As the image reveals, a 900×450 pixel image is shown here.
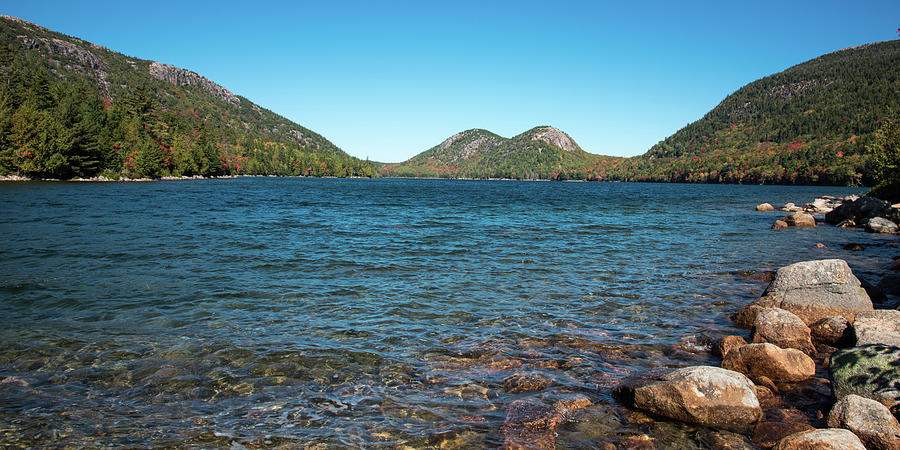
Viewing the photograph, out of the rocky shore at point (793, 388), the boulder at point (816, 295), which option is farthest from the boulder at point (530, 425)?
the boulder at point (816, 295)

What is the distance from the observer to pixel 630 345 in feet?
33.6

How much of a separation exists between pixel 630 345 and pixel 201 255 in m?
18.4

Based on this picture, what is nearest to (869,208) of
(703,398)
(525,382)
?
(703,398)

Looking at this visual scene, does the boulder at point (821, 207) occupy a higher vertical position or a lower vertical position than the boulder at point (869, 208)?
lower

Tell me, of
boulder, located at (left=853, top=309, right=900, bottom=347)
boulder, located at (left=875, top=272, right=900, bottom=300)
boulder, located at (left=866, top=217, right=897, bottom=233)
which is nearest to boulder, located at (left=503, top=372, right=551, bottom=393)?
boulder, located at (left=853, top=309, right=900, bottom=347)

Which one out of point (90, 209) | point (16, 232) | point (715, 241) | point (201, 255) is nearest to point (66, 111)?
point (90, 209)

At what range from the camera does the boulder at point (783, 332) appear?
32.8 feet

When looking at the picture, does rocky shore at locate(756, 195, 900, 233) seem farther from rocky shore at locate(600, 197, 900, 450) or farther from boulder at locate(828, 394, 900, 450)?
boulder at locate(828, 394, 900, 450)

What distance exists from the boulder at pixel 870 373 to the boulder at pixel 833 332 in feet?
9.22

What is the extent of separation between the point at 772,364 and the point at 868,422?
7.61 feet

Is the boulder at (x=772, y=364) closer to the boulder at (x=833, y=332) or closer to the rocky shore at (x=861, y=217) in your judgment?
the boulder at (x=833, y=332)

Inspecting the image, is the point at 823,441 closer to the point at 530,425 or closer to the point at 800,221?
the point at 530,425

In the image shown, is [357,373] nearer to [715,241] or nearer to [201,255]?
[201,255]

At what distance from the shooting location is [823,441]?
5.50m
